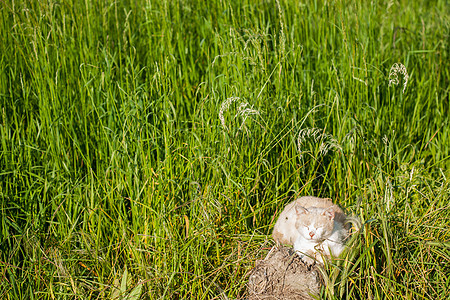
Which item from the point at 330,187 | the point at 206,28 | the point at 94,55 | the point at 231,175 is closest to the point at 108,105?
the point at 94,55

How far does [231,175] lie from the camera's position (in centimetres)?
263

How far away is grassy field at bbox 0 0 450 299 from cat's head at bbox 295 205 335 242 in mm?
147

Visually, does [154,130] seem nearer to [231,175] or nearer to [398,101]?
[231,175]

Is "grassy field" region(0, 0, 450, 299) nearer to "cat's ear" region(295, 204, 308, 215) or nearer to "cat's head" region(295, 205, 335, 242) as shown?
"cat's head" region(295, 205, 335, 242)

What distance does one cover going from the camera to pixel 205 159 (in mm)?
2672

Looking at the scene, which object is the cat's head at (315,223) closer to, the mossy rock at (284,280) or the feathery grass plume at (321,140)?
the mossy rock at (284,280)

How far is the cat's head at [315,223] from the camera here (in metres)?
2.16

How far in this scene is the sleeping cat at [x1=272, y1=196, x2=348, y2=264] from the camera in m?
2.17

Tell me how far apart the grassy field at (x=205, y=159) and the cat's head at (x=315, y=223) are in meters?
0.15

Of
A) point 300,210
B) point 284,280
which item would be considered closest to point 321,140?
point 300,210

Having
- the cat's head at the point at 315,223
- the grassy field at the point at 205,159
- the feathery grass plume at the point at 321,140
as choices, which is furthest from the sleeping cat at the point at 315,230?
the feathery grass plume at the point at 321,140

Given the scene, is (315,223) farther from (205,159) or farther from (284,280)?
(205,159)

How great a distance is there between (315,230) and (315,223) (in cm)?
3

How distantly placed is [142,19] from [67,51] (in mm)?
786
